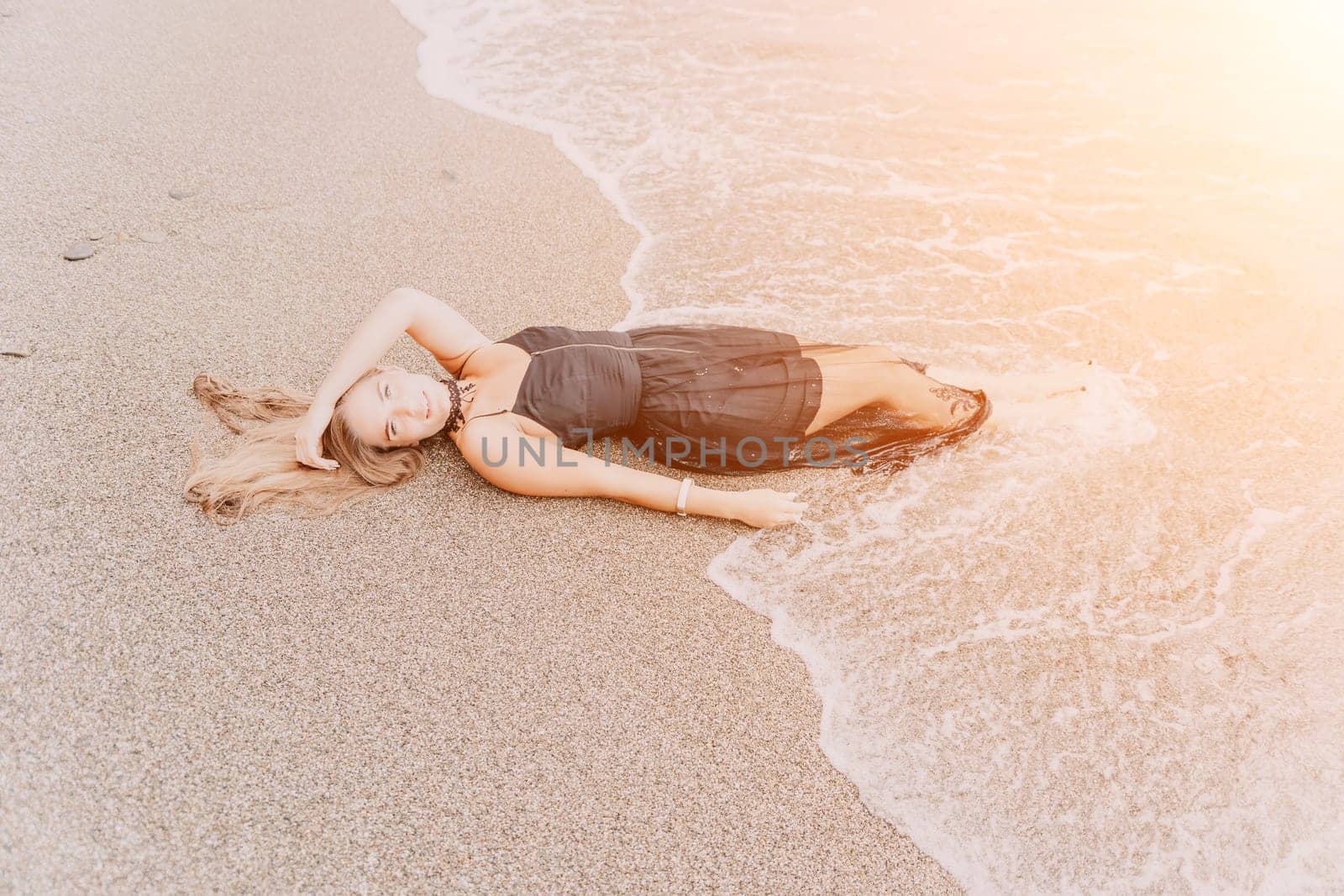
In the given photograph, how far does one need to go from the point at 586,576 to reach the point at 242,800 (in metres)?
1.14

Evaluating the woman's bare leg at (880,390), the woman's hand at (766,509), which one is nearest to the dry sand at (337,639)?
the woman's hand at (766,509)

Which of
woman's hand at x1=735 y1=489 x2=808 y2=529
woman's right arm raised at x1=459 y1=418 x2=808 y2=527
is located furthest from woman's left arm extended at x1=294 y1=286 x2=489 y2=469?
woman's hand at x1=735 y1=489 x2=808 y2=529

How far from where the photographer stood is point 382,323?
2771mm

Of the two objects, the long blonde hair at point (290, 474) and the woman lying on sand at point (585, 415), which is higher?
the woman lying on sand at point (585, 415)

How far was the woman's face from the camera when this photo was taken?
2748mm

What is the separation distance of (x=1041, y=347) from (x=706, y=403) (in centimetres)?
174

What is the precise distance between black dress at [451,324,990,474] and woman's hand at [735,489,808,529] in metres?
0.20

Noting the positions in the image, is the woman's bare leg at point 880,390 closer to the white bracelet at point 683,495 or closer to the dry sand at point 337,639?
the white bracelet at point 683,495

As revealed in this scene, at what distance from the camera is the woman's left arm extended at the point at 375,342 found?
272cm

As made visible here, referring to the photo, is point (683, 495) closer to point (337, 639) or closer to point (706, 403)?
point (706, 403)

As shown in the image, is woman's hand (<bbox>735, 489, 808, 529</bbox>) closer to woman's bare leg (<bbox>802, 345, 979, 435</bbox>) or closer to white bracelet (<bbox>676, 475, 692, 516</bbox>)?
white bracelet (<bbox>676, 475, 692, 516</bbox>)

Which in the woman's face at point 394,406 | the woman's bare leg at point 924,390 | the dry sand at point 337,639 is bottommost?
the dry sand at point 337,639

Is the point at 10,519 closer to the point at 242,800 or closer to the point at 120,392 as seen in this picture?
the point at 120,392

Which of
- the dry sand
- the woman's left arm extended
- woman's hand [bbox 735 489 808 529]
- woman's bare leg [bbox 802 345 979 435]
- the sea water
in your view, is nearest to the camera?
the dry sand
